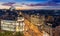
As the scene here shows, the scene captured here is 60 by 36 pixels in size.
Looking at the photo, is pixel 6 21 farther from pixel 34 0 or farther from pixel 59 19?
pixel 59 19

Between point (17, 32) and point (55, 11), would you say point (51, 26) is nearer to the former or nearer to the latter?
point (55, 11)

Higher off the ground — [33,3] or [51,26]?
[33,3]

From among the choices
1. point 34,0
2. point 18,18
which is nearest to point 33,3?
point 34,0

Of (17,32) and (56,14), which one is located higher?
(56,14)

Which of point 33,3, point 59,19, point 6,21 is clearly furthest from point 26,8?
point 59,19

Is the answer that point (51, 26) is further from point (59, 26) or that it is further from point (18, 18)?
point (18, 18)

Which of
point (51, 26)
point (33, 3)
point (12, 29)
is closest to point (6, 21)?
point (12, 29)

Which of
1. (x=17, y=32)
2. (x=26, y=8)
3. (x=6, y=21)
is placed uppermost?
(x=26, y=8)
